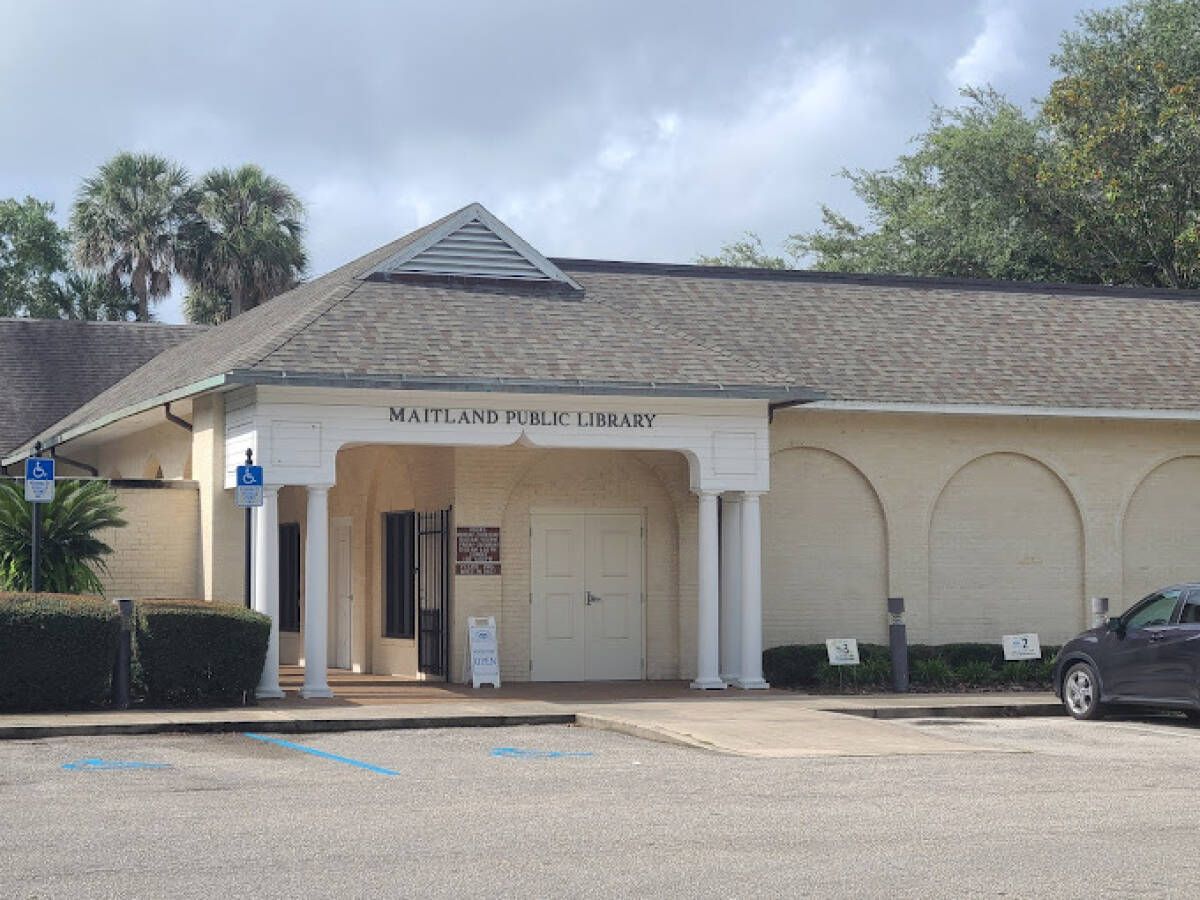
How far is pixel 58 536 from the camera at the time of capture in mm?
21094

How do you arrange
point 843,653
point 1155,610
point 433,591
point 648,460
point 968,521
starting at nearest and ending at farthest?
point 1155,610, point 843,653, point 433,591, point 648,460, point 968,521

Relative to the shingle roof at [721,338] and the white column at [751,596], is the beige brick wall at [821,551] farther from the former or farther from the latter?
the white column at [751,596]

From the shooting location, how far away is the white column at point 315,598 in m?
20.9

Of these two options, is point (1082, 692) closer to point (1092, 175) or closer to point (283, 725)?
point (283, 725)

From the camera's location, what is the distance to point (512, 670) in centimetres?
2417

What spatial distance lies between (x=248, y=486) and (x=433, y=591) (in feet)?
16.7

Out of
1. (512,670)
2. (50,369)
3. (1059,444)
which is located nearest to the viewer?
(512,670)

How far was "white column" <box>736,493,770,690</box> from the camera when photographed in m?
→ 22.8

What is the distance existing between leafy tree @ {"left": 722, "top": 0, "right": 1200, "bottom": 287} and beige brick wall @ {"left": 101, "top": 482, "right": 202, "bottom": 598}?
25323 mm

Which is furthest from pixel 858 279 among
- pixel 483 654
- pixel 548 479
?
pixel 483 654

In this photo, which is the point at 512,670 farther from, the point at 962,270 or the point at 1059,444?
the point at 962,270

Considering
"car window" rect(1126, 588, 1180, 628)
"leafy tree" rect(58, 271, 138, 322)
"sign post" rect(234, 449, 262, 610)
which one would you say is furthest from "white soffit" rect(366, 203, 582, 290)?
"leafy tree" rect(58, 271, 138, 322)

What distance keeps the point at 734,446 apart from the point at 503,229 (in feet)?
14.6

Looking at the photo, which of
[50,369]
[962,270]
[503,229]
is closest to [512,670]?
[503,229]
